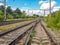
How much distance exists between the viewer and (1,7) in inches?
5305

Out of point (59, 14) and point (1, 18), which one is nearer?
point (59, 14)

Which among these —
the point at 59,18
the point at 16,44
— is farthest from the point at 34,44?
the point at 59,18

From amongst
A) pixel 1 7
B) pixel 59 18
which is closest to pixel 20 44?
pixel 59 18

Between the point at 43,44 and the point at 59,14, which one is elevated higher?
the point at 59,14

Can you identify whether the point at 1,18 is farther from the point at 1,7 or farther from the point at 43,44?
the point at 1,7

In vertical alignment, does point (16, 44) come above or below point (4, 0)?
below

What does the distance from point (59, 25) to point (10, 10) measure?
11516 cm

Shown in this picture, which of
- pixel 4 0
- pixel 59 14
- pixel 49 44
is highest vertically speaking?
pixel 4 0

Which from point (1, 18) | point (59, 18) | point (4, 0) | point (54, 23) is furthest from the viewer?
point (1, 18)

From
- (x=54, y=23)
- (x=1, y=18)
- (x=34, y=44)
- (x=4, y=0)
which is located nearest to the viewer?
(x=34, y=44)

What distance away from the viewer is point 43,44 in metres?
12.1

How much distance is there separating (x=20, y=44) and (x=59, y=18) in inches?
692

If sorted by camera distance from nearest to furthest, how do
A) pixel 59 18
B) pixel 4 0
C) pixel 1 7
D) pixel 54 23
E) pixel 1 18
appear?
1. pixel 59 18
2. pixel 54 23
3. pixel 4 0
4. pixel 1 18
5. pixel 1 7

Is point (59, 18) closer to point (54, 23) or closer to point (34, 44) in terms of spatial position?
point (54, 23)
